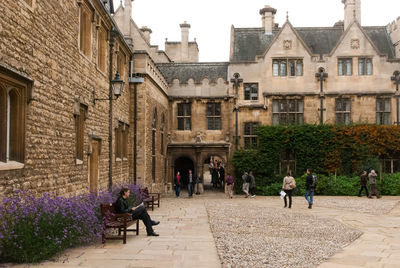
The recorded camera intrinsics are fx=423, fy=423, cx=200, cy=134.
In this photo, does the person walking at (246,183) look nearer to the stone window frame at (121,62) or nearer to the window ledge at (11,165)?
the stone window frame at (121,62)

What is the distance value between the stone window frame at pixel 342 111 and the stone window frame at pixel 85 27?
17.7 metres

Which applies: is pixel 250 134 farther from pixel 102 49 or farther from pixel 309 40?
pixel 102 49

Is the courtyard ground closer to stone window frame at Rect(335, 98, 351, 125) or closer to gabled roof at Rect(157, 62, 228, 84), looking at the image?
stone window frame at Rect(335, 98, 351, 125)

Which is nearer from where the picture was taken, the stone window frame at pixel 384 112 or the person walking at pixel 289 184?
the person walking at pixel 289 184

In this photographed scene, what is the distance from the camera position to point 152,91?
20.9 metres

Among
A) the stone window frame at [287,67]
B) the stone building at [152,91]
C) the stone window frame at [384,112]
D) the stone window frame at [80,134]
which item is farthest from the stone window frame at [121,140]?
the stone window frame at [384,112]

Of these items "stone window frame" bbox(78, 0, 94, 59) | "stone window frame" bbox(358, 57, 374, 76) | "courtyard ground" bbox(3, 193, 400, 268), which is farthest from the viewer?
"stone window frame" bbox(358, 57, 374, 76)

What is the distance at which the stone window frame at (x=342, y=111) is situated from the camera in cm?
2614

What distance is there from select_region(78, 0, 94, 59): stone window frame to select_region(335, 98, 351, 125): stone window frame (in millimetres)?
17693

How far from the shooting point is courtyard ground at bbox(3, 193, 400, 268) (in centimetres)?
723

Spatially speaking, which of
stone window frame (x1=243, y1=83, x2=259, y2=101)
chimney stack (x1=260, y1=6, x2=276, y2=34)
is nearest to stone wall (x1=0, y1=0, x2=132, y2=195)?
stone window frame (x1=243, y1=83, x2=259, y2=101)

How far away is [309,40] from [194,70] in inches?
314

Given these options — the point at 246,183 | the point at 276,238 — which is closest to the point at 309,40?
the point at 246,183

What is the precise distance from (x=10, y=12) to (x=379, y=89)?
77.1ft
